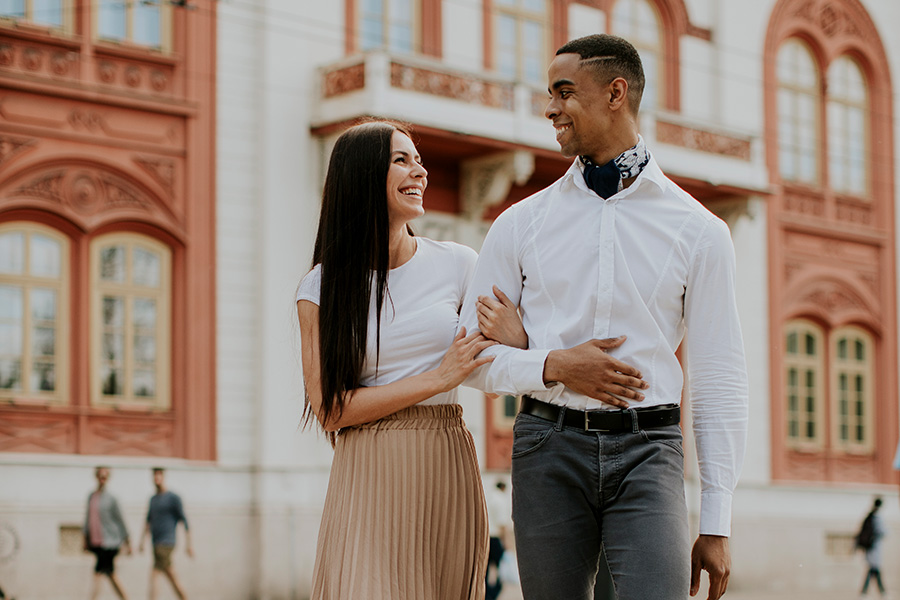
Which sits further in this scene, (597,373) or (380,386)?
(380,386)

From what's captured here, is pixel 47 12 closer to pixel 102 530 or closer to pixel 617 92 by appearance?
pixel 102 530

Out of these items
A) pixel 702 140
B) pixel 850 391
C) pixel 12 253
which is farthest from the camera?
pixel 850 391

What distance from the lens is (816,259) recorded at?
843 inches

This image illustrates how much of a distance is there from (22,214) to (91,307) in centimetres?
118

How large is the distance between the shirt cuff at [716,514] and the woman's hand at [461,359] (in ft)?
2.24

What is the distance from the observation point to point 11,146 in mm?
13516

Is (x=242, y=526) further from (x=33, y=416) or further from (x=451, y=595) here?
(x=451, y=595)

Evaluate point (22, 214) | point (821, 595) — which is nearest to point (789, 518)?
point (821, 595)

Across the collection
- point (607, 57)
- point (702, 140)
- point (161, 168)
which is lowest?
point (607, 57)

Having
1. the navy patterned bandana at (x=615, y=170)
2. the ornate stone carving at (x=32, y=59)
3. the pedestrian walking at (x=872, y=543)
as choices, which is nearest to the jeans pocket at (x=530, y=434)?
the navy patterned bandana at (x=615, y=170)

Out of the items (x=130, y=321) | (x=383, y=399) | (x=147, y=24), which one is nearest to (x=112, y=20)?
(x=147, y=24)

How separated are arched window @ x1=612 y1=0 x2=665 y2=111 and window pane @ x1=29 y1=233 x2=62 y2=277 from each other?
363 inches

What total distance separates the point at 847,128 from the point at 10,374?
580 inches

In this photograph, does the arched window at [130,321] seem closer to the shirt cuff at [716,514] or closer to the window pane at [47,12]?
the window pane at [47,12]
